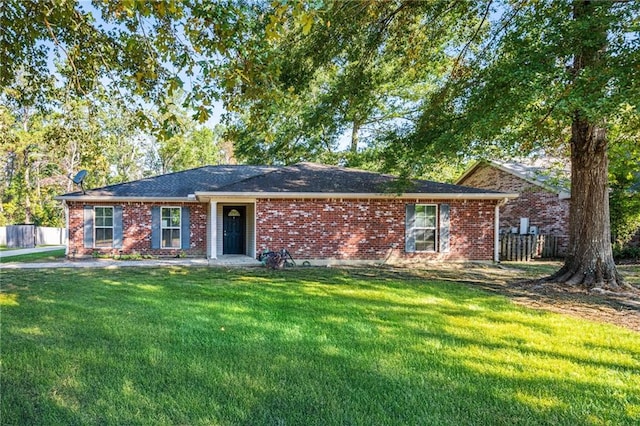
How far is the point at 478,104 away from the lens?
7.52 metres

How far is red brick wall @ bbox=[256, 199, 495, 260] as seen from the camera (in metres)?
12.6

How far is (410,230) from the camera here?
43.1 feet

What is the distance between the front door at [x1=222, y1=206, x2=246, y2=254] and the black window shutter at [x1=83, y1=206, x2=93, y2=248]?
A: 15.3 ft

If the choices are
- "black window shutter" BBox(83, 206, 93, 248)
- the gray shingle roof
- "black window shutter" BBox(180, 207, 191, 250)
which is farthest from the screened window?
"black window shutter" BBox(83, 206, 93, 248)

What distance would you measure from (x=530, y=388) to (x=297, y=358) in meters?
2.14

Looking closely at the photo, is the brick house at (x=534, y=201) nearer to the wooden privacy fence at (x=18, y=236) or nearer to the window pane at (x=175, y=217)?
the window pane at (x=175, y=217)

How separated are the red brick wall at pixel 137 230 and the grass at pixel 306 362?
696cm

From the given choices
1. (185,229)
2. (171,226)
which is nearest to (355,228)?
(185,229)

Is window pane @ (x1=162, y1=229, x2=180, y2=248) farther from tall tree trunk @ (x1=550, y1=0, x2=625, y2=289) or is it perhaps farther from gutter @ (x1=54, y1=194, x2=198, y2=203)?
tall tree trunk @ (x1=550, y1=0, x2=625, y2=289)

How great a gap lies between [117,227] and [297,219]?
6.70 m

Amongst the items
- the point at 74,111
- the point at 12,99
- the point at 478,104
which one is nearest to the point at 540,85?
the point at 478,104

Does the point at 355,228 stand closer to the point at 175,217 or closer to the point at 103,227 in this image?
the point at 175,217

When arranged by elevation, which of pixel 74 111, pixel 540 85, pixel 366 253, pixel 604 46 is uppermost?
pixel 604 46

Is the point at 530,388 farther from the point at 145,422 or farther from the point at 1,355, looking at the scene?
the point at 1,355
